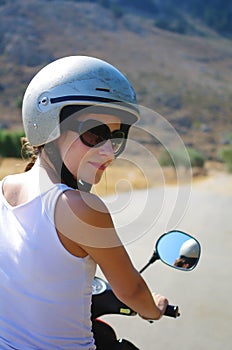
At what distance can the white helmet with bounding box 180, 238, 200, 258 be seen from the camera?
225 cm

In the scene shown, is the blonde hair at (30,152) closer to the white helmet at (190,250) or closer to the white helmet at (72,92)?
the white helmet at (72,92)

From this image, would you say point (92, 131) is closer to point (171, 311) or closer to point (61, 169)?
point (61, 169)

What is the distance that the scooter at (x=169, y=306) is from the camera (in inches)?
88.5

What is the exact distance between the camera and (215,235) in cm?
882

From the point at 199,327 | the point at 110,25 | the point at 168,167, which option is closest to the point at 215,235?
the point at 199,327

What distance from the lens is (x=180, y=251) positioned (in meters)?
Result: 2.27

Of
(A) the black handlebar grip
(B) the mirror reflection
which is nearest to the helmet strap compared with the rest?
(B) the mirror reflection

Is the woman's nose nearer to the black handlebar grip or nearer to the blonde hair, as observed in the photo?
the blonde hair

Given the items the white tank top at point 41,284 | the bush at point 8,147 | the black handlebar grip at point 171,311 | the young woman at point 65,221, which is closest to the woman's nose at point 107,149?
the young woman at point 65,221

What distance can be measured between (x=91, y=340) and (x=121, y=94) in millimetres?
836

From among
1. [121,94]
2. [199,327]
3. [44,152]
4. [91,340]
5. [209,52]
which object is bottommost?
[209,52]

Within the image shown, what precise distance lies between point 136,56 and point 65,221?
65.7 metres

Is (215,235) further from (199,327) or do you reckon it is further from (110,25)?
(110,25)

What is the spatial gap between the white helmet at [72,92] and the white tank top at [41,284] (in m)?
0.32
